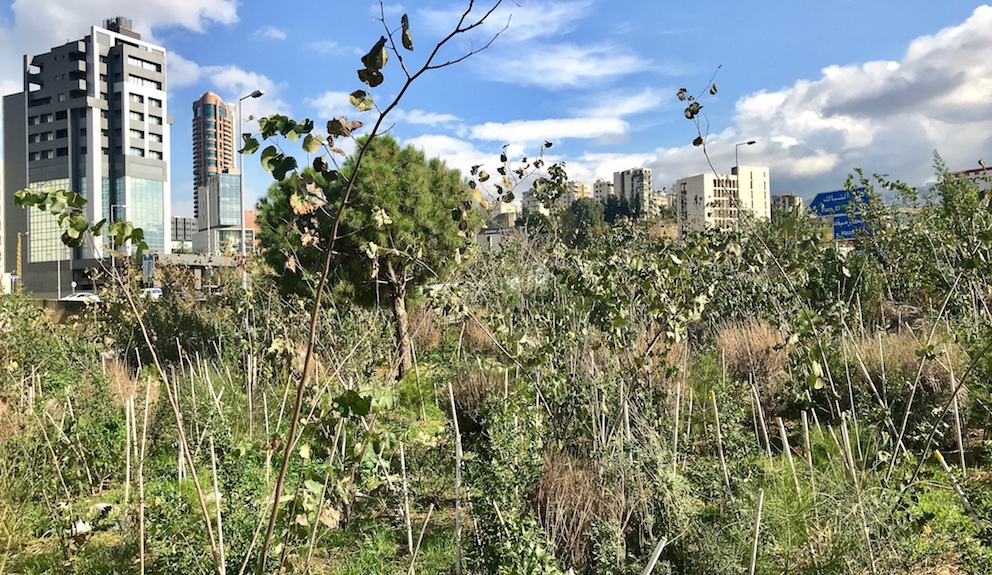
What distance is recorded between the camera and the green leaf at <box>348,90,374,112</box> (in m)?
1.76

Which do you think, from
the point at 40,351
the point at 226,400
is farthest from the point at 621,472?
the point at 40,351

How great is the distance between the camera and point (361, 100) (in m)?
1.78

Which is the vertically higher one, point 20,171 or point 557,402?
point 20,171

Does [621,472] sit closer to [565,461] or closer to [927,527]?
[565,461]

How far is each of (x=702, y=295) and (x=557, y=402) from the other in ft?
3.82

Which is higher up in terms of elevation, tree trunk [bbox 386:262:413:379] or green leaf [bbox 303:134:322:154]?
green leaf [bbox 303:134:322:154]

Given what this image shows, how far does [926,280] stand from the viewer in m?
5.79

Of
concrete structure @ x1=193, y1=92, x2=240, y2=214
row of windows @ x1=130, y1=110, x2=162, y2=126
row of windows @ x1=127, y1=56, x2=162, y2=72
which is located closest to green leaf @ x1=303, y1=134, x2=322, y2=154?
row of windows @ x1=130, y1=110, x2=162, y2=126

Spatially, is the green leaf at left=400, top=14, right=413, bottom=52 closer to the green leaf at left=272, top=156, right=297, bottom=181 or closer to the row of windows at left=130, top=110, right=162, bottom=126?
the green leaf at left=272, top=156, right=297, bottom=181

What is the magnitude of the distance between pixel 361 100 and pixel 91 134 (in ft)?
253

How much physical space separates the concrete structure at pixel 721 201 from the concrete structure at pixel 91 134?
215 feet

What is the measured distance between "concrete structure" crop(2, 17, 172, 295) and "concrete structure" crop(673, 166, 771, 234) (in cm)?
6539

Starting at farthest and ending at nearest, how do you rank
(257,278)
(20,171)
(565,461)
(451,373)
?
(20,171)
(257,278)
(451,373)
(565,461)

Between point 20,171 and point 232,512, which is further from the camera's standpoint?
point 20,171
